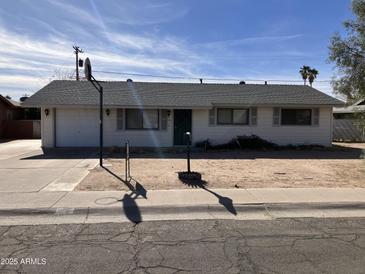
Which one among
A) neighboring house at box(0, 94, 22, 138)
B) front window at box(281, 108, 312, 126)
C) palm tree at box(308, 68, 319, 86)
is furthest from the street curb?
palm tree at box(308, 68, 319, 86)

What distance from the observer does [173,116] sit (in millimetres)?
20141

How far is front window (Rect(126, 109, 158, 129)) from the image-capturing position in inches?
786

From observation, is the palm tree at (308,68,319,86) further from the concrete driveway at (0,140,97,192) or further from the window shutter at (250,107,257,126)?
→ the concrete driveway at (0,140,97,192)

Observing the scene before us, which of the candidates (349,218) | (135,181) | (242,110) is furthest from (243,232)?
(242,110)

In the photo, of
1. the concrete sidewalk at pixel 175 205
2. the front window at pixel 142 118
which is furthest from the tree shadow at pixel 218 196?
the front window at pixel 142 118

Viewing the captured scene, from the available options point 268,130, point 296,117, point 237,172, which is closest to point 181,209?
point 237,172

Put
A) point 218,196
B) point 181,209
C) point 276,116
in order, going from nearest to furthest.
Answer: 1. point 181,209
2. point 218,196
3. point 276,116

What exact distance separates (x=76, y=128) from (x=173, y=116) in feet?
17.9

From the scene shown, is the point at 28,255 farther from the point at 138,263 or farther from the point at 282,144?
the point at 282,144

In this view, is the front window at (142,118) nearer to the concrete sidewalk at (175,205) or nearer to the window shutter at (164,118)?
the window shutter at (164,118)

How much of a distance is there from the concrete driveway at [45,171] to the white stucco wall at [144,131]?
328cm

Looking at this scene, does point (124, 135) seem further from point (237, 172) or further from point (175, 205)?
point (175, 205)

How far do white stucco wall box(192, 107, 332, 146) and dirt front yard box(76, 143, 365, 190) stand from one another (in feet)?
14.8

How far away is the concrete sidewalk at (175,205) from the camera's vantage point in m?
6.54
